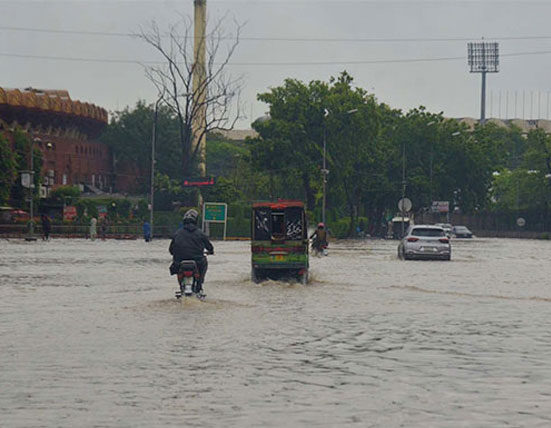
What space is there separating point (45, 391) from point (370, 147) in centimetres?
8097

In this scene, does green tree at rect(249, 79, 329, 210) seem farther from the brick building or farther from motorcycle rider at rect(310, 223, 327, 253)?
motorcycle rider at rect(310, 223, 327, 253)

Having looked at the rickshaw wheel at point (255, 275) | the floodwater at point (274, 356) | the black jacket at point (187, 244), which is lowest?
the floodwater at point (274, 356)

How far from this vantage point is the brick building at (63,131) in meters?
98.3

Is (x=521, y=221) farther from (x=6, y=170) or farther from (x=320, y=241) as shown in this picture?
(x=320, y=241)

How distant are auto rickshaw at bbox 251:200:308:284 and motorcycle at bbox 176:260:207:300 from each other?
6.36m

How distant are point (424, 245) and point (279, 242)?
1655 centimetres

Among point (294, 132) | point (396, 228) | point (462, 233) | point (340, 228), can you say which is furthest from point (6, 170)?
point (462, 233)

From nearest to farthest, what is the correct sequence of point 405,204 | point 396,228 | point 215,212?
point 215,212 → point 405,204 → point 396,228

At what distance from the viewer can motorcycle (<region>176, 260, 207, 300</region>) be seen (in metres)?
17.5

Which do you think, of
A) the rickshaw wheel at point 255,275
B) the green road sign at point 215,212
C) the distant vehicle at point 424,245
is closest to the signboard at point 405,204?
the green road sign at point 215,212

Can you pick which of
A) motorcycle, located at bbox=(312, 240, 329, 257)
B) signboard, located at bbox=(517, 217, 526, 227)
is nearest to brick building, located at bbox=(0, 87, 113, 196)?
signboard, located at bbox=(517, 217, 526, 227)

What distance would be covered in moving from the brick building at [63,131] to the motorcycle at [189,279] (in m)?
77.4

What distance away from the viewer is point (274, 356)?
1167 centimetres

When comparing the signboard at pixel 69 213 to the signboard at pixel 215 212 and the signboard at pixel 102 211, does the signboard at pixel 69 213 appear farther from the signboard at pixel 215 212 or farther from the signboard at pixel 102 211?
the signboard at pixel 215 212
